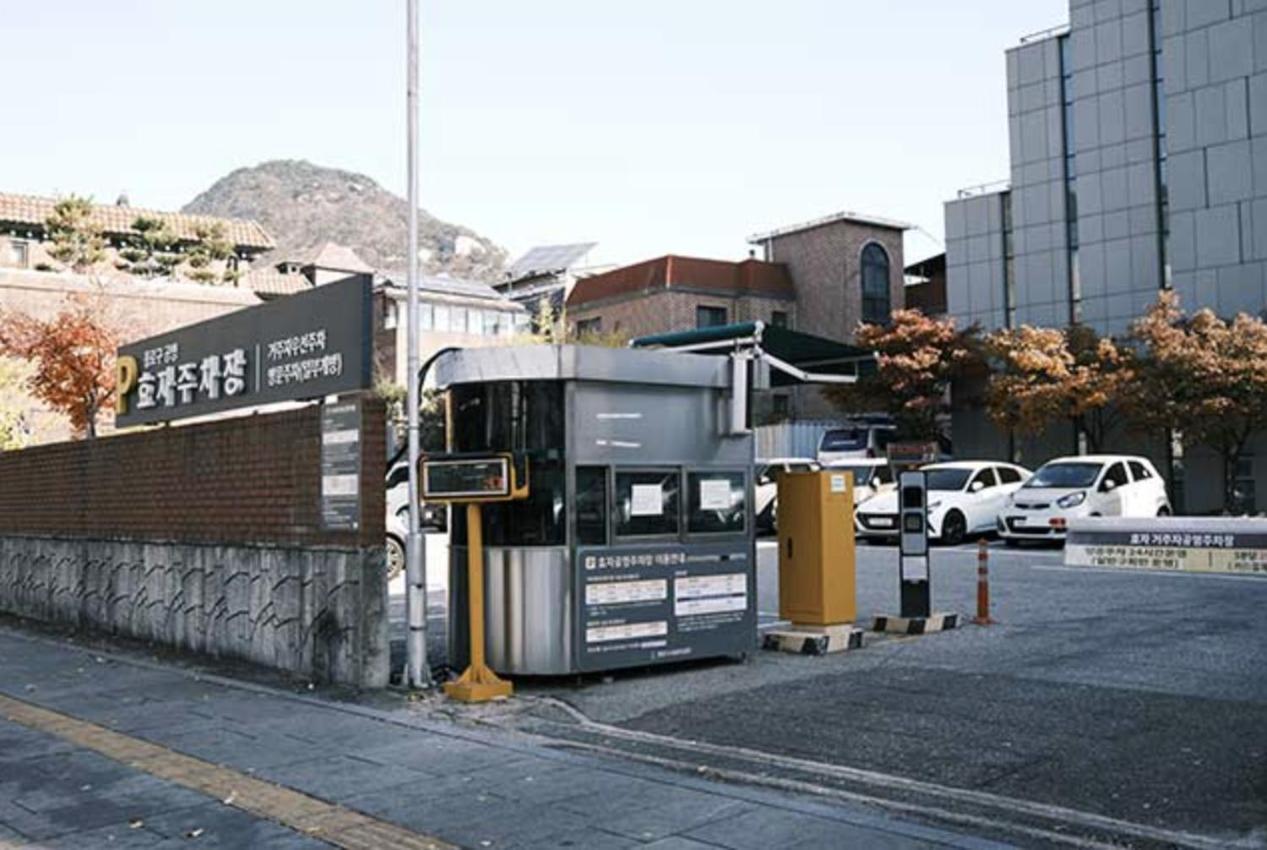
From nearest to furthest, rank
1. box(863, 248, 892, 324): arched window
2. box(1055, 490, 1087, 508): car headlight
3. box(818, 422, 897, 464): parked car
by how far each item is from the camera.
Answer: box(1055, 490, 1087, 508): car headlight, box(818, 422, 897, 464): parked car, box(863, 248, 892, 324): arched window

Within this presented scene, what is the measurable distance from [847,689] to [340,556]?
4.19 meters

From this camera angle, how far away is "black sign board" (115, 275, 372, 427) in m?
10.2

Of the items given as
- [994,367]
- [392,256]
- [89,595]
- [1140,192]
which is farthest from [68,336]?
[392,256]

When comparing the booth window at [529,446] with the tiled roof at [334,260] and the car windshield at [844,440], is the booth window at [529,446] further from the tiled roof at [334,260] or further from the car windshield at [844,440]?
the tiled roof at [334,260]

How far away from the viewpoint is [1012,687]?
9.08 meters

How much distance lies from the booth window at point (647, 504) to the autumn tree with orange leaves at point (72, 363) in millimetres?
18848

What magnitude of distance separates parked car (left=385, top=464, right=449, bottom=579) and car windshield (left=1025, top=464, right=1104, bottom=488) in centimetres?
1090

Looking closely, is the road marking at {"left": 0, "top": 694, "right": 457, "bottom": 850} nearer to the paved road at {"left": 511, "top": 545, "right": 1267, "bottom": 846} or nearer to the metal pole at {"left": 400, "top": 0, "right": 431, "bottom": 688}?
the paved road at {"left": 511, "top": 545, "right": 1267, "bottom": 846}

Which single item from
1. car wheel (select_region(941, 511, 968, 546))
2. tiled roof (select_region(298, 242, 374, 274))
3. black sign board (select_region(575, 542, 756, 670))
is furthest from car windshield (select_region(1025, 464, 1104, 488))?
tiled roof (select_region(298, 242, 374, 274))

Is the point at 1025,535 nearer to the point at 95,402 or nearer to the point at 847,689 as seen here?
the point at 847,689

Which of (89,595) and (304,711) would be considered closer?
(304,711)

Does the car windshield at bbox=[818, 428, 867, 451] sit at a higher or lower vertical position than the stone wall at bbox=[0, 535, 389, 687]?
higher

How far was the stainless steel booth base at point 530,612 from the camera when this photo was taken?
31.5ft

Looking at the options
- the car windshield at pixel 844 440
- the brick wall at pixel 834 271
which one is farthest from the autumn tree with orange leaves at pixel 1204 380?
the brick wall at pixel 834 271
